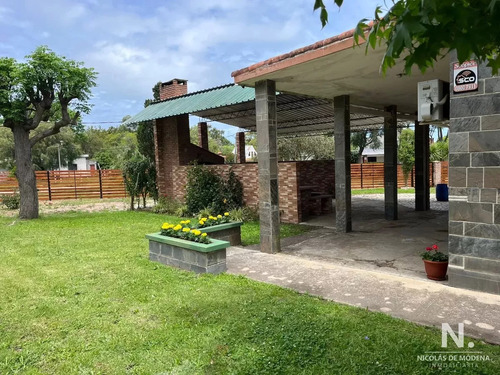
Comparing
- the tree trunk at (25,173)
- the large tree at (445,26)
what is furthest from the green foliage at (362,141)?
the large tree at (445,26)

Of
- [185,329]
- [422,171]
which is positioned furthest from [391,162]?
[185,329]

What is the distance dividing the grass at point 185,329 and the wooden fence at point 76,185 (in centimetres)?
1572

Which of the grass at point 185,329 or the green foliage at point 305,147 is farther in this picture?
the green foliage at point 305,147

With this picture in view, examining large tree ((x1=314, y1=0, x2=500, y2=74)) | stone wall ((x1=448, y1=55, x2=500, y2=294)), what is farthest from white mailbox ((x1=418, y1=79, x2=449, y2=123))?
large tree ((x1=314, y1=0, x2=500, y2=74))

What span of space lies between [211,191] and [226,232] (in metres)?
4.61

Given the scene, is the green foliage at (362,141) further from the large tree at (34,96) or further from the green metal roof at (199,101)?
the large tree at (34,96)

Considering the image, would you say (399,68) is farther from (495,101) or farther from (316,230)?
(316,230)

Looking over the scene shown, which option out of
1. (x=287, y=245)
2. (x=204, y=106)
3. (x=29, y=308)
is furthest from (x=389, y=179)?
(x=29, y=308)

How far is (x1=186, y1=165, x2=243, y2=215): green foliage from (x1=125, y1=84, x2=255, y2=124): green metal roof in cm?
202

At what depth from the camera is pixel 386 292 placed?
4.12 meters

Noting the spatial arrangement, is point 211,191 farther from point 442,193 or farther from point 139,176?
point 442,193

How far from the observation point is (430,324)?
129 inches

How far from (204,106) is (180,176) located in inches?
120

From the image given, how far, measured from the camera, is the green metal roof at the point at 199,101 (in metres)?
10.2
